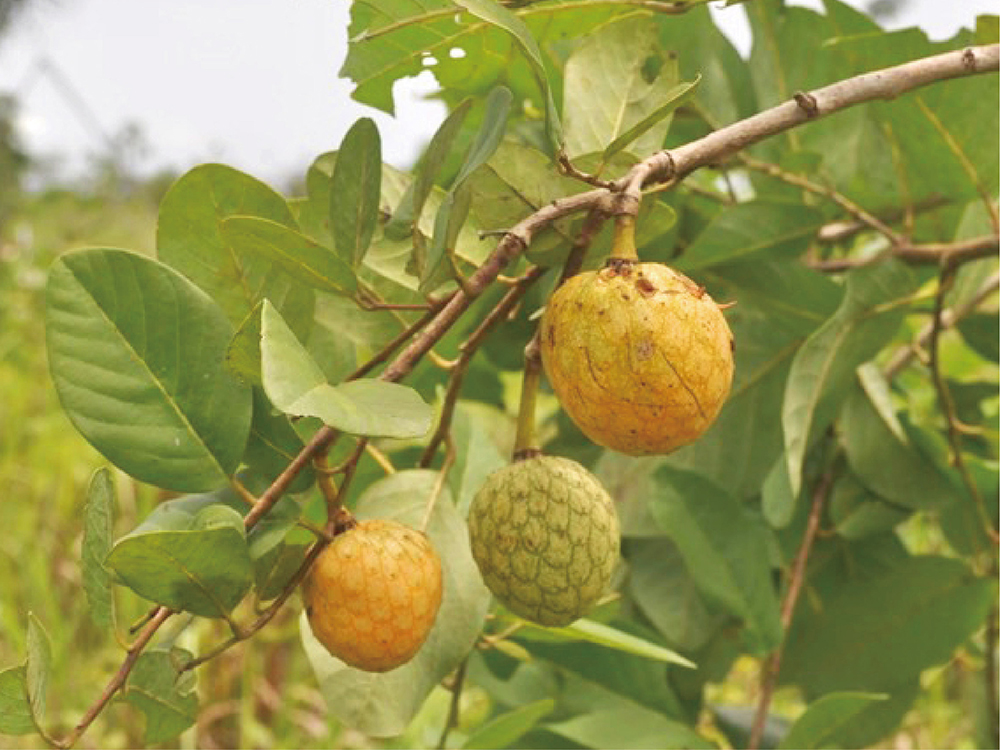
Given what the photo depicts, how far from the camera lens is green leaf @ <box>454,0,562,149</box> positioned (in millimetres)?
603

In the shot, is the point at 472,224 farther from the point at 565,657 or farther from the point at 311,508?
the point at 565,657

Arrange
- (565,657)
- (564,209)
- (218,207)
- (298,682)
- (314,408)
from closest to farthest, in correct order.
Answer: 1. (314,408)
2. (564,209)
3. (218,207)
4. (565,657)
5. (298,682)

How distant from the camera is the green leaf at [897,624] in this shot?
1.19m

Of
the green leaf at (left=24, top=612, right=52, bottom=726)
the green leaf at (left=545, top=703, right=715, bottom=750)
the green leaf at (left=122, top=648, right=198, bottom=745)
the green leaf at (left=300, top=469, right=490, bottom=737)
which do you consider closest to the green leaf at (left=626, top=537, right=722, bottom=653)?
the green leaf at (left=545, top=703, right=715, bottom=750)

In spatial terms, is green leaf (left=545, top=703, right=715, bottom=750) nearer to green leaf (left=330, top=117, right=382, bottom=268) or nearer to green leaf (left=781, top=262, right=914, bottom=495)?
green leaf (left=781, top=262, right=914, bottom=495)

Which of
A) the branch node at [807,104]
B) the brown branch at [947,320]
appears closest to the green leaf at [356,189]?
the branch node at [807,104]

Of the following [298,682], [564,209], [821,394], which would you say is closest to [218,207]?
[564,209]

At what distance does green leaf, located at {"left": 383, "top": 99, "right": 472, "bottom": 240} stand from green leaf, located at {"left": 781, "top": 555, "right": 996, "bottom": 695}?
740 mm

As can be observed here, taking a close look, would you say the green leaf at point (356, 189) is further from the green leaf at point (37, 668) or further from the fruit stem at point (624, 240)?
the green leaf at point (37, 668)

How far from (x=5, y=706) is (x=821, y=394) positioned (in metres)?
0.68

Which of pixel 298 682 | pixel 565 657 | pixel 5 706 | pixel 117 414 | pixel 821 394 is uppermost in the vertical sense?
pixel 117 414

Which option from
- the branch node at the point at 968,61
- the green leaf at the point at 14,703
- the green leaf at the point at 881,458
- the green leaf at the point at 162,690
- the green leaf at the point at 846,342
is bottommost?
the green leaf at the point at 881,458

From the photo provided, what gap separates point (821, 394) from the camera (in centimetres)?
105

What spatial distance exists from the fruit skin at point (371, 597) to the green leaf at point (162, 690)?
113 millimetres
